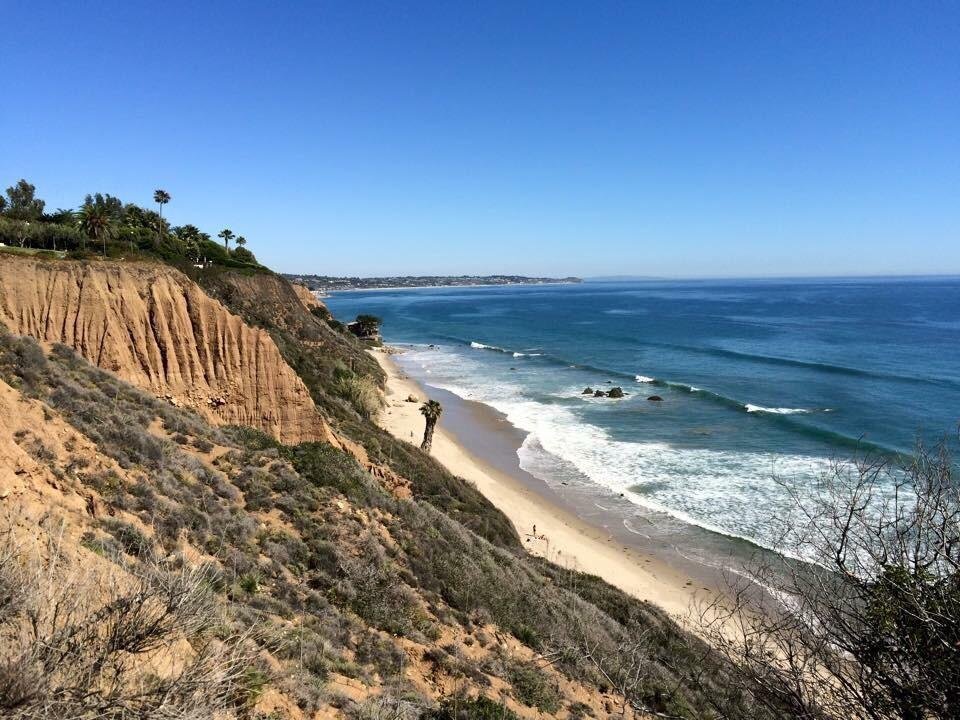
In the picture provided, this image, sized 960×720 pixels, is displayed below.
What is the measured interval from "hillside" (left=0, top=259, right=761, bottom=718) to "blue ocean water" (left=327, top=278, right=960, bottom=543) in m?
8.25

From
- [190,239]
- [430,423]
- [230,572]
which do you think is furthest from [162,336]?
[190,239]

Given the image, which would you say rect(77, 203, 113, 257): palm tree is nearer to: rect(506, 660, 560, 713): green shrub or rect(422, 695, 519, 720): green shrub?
rect(506, 660, 560, 713): green shrub

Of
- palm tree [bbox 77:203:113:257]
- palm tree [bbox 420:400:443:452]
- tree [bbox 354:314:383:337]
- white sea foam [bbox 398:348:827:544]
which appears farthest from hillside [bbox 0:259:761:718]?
tree [bbox 354:314:383:337]

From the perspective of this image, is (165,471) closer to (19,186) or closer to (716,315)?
(19,186)

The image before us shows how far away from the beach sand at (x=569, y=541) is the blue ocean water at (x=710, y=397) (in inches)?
132

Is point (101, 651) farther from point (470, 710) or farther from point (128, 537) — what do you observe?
point (470, 710)

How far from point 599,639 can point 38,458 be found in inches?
496

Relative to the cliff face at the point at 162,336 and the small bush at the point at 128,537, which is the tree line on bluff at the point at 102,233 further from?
the small bush at the point at 128,537

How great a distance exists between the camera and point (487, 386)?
57.5m

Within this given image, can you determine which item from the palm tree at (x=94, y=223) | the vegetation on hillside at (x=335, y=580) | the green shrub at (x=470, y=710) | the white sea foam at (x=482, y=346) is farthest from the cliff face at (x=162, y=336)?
the white sea foam at (x=482, y=346)

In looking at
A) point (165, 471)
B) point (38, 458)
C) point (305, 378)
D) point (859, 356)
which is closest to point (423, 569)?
point (165, 471)

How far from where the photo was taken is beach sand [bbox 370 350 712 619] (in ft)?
68.2

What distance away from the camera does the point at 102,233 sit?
33.5 metres

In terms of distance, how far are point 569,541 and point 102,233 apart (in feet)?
107
